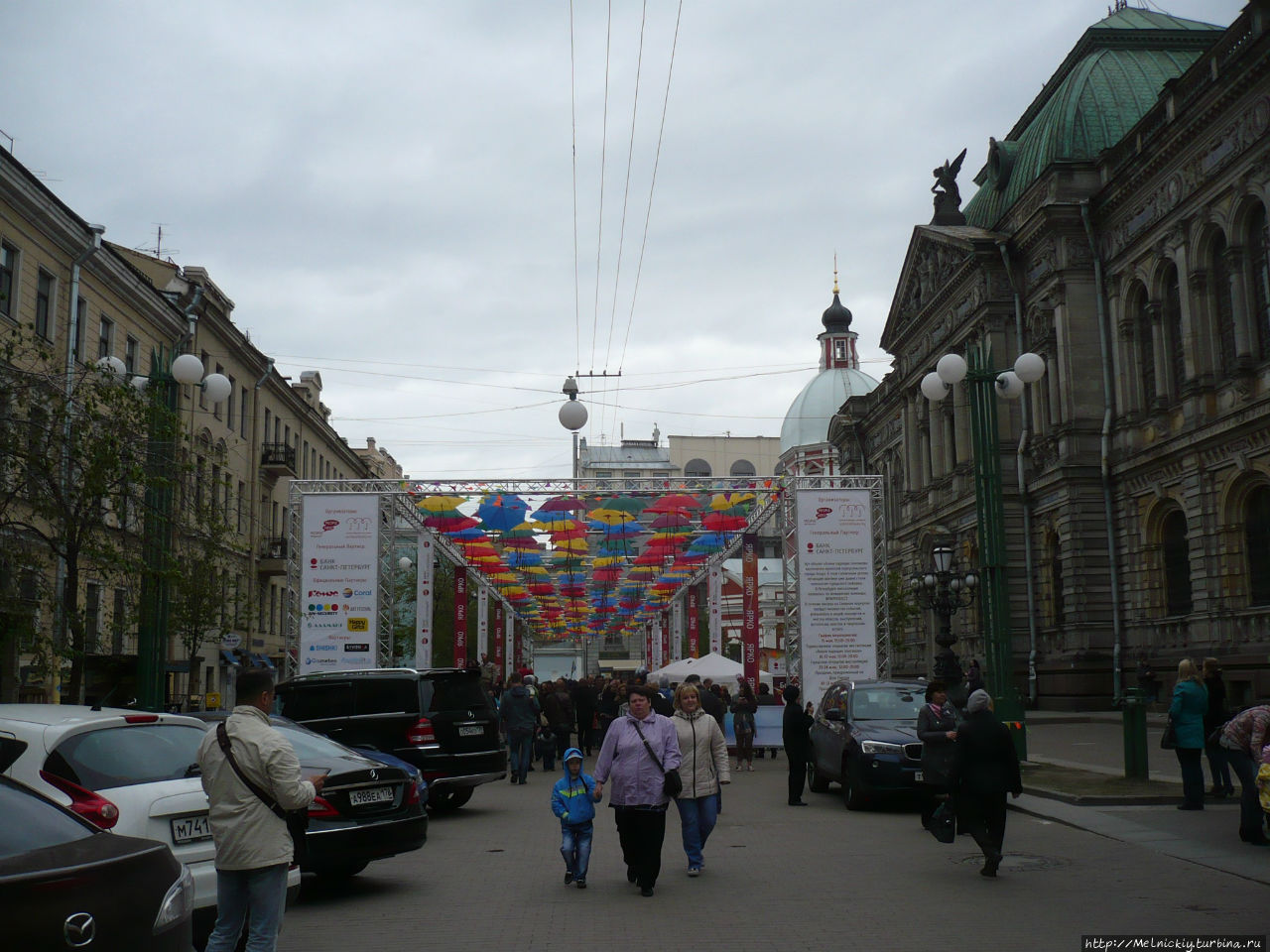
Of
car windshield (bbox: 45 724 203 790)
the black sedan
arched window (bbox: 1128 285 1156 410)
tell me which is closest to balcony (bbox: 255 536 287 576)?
arched window (bbox: 1128 285 1156 410)

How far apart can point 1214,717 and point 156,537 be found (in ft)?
43.5

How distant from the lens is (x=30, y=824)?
5285 mm

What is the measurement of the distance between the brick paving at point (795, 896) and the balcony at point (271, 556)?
34.5 meters

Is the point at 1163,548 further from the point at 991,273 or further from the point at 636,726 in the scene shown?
the point at 636,726

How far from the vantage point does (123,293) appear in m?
33.7

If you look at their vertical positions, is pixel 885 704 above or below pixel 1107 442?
below

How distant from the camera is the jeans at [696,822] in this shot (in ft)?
36.9

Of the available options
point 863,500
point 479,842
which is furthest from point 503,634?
point 479,842

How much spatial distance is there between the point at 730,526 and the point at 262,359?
70.2 feet

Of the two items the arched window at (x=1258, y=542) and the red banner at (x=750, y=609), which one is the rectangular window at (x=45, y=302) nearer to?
the red banner at (x=750, y=609)

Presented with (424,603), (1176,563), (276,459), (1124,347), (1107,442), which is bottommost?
(424,603)

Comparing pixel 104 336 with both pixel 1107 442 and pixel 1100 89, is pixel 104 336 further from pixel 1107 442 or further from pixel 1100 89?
pixel 1100 89

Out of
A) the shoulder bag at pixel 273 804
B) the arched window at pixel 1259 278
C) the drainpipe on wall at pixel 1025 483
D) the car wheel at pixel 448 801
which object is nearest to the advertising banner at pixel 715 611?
the drainpipe on wall at pixel 1025 483

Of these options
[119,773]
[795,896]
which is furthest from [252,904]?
[795,896]
